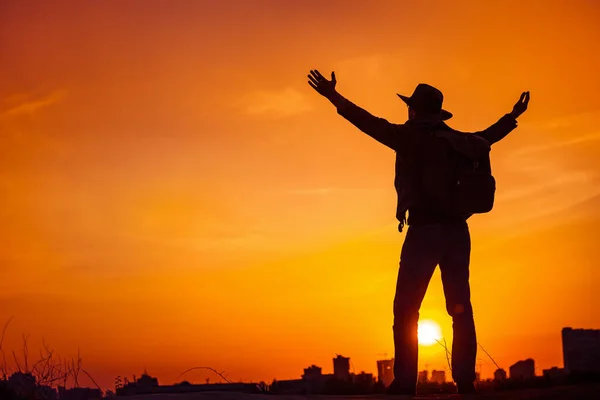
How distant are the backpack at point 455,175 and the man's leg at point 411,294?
364 mm

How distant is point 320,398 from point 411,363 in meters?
1.53

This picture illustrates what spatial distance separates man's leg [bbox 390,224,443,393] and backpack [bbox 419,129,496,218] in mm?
364

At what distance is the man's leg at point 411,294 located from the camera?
1323 cm

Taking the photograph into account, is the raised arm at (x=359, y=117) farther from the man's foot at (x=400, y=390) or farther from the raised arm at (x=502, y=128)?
the man's foot at (x=400, y=390)

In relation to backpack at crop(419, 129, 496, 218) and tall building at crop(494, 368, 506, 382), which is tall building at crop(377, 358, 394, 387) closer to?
tall building at crop(494, 368, 506, 382)

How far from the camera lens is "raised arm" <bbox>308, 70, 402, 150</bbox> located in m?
13.2

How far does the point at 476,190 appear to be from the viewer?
1336cm

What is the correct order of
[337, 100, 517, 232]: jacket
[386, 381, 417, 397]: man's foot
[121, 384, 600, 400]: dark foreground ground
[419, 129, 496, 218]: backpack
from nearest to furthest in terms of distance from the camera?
[121, 384, 600, 400]: dark foreground ground < [386, 381, 417, 397]: man's foot < [337, 100, 517, 232]: jacket < [419, 129, 496, 218]: backpack

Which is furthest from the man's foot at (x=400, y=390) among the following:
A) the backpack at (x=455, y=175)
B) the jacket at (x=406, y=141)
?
the backpack at (x=455, y=175)

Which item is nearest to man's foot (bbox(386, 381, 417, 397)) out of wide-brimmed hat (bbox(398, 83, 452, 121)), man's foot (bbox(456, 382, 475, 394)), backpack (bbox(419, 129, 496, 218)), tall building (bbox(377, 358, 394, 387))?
man's foot (bbox(456, 382, 475, 394))

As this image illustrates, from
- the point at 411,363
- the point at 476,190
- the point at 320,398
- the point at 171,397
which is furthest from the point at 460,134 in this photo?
the point at 171,397

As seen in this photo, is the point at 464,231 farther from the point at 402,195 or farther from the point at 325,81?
the point at 325,81

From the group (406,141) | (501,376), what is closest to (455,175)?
(406,141)

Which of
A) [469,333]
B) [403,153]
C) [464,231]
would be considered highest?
[403,153]
